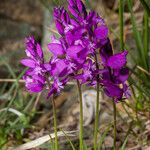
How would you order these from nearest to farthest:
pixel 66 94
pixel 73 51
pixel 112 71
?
pixel 73 51 < pixel 112 71 < pixel 66 94

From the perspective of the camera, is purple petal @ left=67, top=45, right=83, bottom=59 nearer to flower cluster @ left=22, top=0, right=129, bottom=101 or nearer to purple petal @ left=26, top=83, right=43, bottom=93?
flower cluster @ left=22, top=0, right=129, bottom=101

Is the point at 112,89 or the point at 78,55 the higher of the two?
the point at 78,55

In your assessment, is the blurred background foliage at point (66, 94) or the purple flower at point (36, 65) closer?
the purple flower at point (36, 65)

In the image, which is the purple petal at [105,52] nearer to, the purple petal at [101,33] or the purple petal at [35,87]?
the purple petal at [101,33]

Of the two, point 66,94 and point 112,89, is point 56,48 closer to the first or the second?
point 112,89

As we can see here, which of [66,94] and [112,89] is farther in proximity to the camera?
[66,94]

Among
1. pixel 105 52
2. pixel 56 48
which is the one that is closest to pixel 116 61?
pixel 105 52

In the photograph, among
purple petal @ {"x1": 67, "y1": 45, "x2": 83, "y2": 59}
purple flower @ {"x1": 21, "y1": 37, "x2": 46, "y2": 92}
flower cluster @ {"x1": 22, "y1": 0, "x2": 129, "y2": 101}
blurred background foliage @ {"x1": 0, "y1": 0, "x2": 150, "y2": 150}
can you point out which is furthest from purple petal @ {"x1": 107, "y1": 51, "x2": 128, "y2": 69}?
blurred background foliage @ {"x1": 0, "y1": 0, "x2": 150, "y2": 150}

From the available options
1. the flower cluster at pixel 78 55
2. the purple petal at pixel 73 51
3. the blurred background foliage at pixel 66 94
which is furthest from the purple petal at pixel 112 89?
the blurred background foliage at pixel 66 94

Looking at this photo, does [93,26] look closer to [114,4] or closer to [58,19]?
[58,19]
